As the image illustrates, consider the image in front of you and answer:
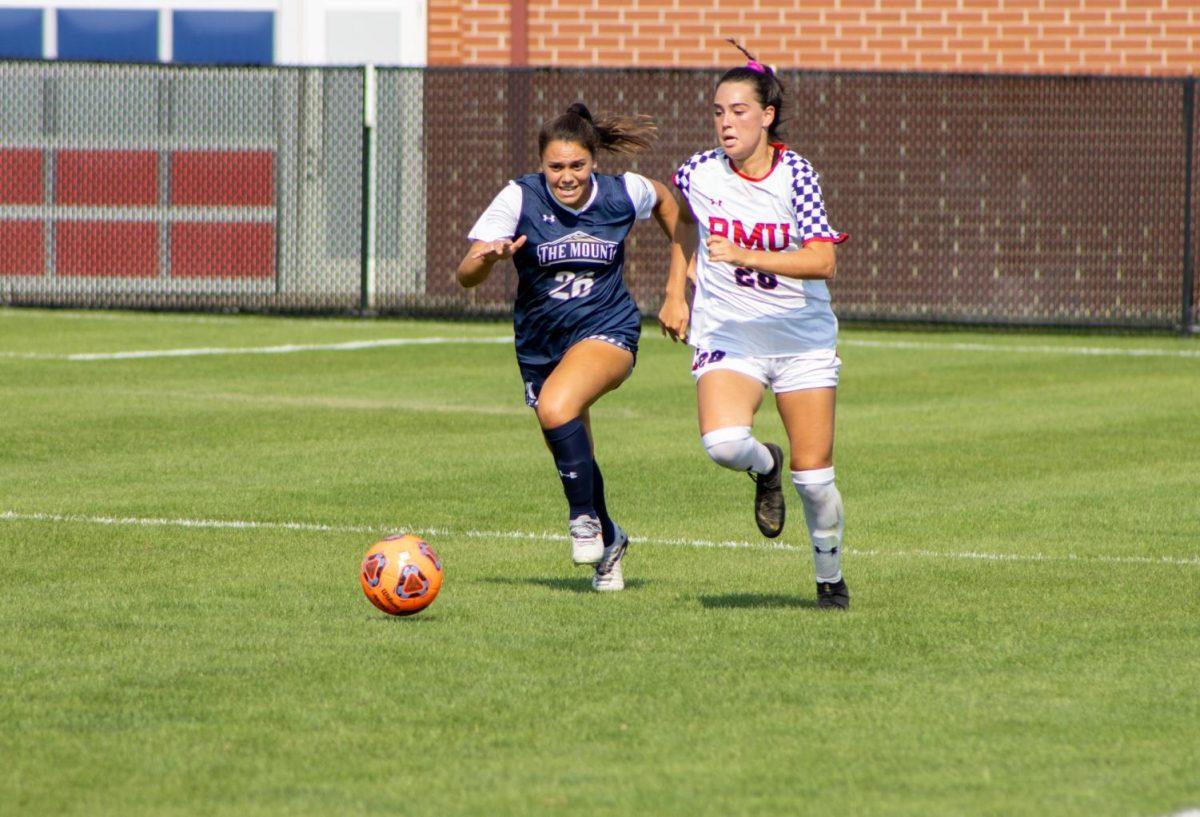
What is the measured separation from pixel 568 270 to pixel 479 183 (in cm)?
1569

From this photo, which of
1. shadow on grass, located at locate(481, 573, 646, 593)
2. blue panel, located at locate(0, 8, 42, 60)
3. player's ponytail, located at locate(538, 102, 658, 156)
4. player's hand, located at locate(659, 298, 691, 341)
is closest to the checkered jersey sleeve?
player's hand, located at locate(659, 298, 691, 341)

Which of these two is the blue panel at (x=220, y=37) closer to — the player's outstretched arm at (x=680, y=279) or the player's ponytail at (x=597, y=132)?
the player's ponytail at (x=597, y=132)

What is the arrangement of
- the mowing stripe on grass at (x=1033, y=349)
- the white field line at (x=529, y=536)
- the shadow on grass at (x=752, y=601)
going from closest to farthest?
the shadow on grass at (x=752, y=601) < the white field line at (x=529, y=536) < the mowing stripe on grass at (x=1033, y=349)

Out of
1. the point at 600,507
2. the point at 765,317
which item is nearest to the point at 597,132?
the point at 765,317

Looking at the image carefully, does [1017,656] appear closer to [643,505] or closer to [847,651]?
[847,651]

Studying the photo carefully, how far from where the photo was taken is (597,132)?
8648mm

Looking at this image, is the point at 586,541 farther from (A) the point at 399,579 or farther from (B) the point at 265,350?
(B) the point at 265,350

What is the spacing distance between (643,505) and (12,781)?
580 cm

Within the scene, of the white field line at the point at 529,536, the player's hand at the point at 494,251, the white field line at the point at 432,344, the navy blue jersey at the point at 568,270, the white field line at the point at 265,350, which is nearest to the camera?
the player's hand at the point at 494,251

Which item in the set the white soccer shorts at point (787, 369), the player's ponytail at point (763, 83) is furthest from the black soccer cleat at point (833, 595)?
the player's ponytail at point (763, 83)

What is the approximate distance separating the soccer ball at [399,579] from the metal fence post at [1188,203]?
15941mm

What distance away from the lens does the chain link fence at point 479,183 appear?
23.2 meters

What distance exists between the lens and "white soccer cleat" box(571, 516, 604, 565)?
8250mm

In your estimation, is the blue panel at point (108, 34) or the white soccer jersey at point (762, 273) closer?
the white soccer jersey at point (762, 273)
